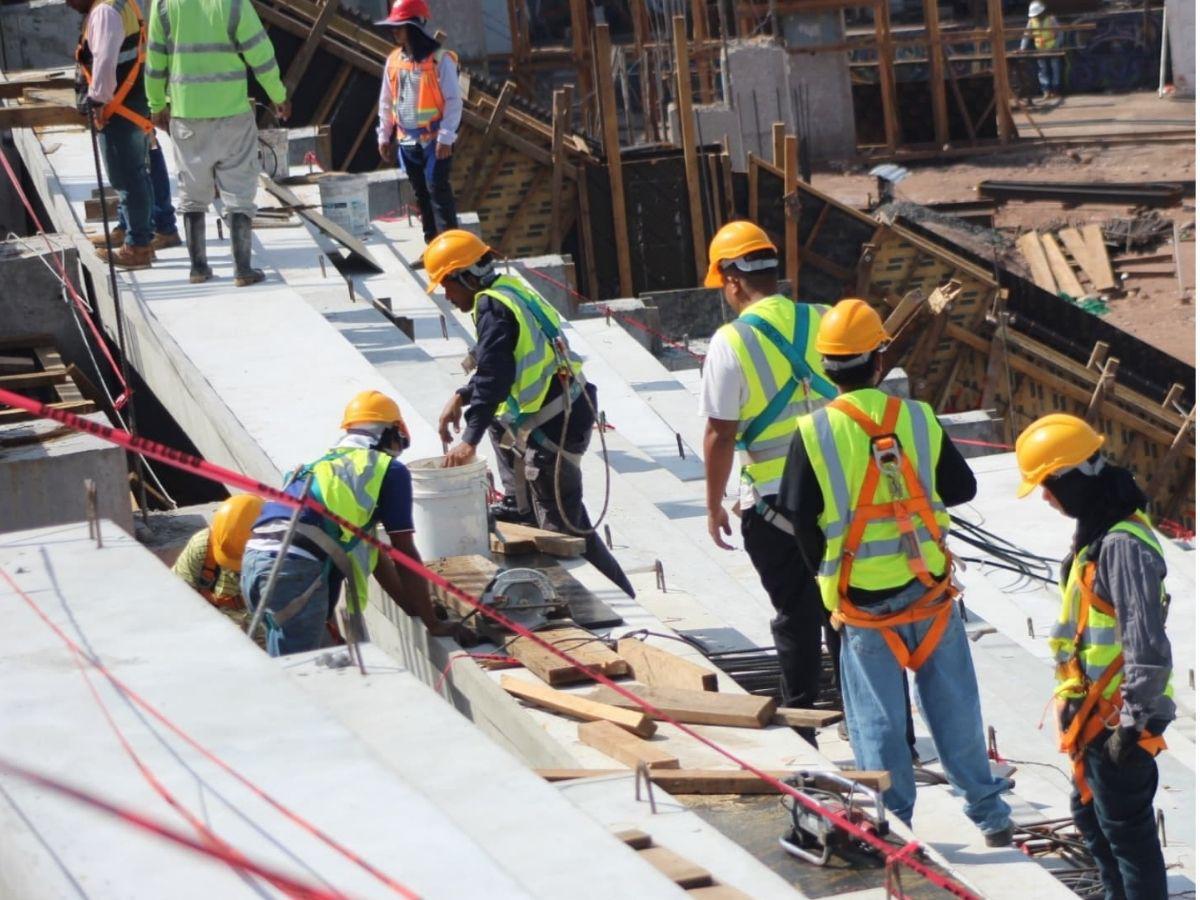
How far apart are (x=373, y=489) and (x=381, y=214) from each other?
9689mm

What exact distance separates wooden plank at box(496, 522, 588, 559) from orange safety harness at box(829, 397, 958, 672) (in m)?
2.08

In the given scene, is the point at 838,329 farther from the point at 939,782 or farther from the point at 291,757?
the point at 291,757

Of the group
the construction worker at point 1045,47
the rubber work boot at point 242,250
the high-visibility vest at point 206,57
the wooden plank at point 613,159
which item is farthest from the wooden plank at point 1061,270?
the high-visibility vest at point 206,57

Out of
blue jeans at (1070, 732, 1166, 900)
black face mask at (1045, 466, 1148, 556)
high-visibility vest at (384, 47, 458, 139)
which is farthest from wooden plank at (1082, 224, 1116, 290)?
blue jeans at (1070, 732, 1166, 900)

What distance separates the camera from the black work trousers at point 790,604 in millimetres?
6398

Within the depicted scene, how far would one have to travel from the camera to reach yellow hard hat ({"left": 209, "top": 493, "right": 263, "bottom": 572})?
7.19 meters

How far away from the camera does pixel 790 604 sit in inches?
254

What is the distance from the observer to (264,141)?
49.4 ft

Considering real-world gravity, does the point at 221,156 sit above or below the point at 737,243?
above

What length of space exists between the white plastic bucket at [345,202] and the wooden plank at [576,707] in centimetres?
776

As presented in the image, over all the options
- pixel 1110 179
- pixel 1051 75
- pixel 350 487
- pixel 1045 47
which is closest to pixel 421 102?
pixel 350 487

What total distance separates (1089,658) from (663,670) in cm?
145

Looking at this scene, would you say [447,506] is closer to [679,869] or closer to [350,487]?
[350,487]

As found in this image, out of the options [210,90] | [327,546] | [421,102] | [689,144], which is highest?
[210,90]
